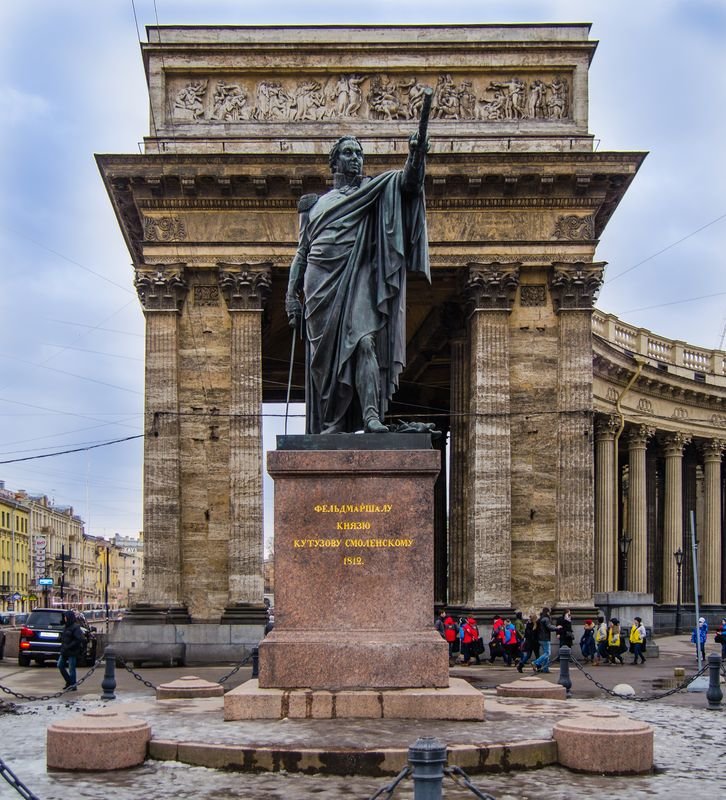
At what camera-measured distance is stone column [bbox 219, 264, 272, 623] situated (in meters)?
34.3

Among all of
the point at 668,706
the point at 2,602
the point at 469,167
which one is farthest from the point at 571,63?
the point at 2,602

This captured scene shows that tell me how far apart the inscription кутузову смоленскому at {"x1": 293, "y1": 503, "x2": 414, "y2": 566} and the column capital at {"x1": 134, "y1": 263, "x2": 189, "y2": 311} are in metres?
24.1

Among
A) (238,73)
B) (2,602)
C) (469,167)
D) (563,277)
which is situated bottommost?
(2,602)

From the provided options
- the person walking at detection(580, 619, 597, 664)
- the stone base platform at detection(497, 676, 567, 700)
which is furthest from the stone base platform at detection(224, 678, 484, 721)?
the person walking at detection(580, 619, 597, 664)

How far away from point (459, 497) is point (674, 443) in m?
26.9

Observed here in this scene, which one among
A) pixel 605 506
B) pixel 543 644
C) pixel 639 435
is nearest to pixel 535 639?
pixel 543 644

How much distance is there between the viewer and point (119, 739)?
10.2 m

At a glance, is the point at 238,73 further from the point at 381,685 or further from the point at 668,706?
the point at 381,685

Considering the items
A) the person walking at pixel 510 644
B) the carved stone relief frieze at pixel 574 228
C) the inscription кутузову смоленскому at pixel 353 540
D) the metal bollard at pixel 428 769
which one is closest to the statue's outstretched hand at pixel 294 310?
the inscription кутузову смоленскому at pixel 353 540

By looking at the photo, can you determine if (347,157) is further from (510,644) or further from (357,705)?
(510,644)

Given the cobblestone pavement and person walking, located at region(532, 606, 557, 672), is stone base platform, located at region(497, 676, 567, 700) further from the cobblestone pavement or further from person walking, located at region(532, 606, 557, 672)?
person walking, located at region(532, 606, 557, 672)

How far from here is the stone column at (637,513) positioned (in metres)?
55.2

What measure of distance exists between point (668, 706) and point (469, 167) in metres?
19.7

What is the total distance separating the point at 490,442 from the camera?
3488 cm
